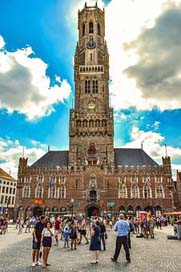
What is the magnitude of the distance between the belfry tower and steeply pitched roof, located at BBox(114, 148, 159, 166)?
385 cm

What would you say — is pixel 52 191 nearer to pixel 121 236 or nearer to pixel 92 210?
pixel 92 210

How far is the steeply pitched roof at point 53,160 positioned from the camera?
61062 mm

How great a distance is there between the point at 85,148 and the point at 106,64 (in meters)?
25.6

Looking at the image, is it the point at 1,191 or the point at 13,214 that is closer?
the point at 13,214

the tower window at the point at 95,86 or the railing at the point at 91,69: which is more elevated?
the railing at the point at 91,69

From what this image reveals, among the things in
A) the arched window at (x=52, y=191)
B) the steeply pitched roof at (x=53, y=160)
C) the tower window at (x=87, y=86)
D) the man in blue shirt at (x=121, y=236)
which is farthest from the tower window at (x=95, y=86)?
the man in blue shirt at (x=121, y=236)

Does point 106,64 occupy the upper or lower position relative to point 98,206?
upper

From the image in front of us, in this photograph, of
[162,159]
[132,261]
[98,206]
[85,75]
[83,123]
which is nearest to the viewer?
[132,261]

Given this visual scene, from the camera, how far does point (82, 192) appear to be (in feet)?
180

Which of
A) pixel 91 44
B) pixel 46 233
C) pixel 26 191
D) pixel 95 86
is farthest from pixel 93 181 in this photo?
pixel 46 233

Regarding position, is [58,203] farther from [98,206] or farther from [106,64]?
[106,64]

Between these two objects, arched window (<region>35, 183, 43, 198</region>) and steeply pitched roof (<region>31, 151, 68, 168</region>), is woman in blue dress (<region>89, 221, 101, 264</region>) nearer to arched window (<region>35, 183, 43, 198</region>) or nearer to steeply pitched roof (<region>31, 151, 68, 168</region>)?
arched window (<region>35, 183, 43, 198</region>)

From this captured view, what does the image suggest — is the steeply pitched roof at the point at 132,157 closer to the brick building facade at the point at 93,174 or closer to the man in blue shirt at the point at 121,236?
the brick building facade at the point at 93,174

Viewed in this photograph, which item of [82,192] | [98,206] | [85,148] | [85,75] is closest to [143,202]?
[98,206]
